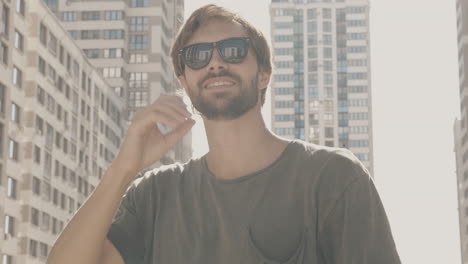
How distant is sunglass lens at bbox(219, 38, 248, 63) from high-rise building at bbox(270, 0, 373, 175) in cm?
15539

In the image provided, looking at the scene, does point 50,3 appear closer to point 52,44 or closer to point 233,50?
point 52,44

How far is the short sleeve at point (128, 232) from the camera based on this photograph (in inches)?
115

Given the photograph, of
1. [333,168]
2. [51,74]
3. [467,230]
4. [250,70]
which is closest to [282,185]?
[333,168]

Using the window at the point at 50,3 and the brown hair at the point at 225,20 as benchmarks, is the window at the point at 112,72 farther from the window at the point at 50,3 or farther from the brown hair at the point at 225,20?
the brown hair at the point at 225,20

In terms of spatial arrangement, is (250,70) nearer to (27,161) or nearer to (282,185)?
(282,185)

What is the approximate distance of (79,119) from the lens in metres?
78.1

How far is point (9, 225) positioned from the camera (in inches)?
2277

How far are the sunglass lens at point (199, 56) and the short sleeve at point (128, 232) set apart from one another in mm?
475

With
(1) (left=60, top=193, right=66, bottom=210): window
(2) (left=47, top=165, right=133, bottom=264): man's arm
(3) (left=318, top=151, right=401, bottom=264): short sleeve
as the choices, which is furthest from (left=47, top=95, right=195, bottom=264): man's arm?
(1) (left=60, top=193, right=66, bottom=210): window

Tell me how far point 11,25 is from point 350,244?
2205 inches

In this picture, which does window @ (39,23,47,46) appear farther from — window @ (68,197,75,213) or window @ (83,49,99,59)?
window @ (83,49,99,59)

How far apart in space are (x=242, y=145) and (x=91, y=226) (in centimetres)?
55

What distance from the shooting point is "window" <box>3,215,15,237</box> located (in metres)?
56.9

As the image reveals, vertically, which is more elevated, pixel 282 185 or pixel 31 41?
pixel 31 41
